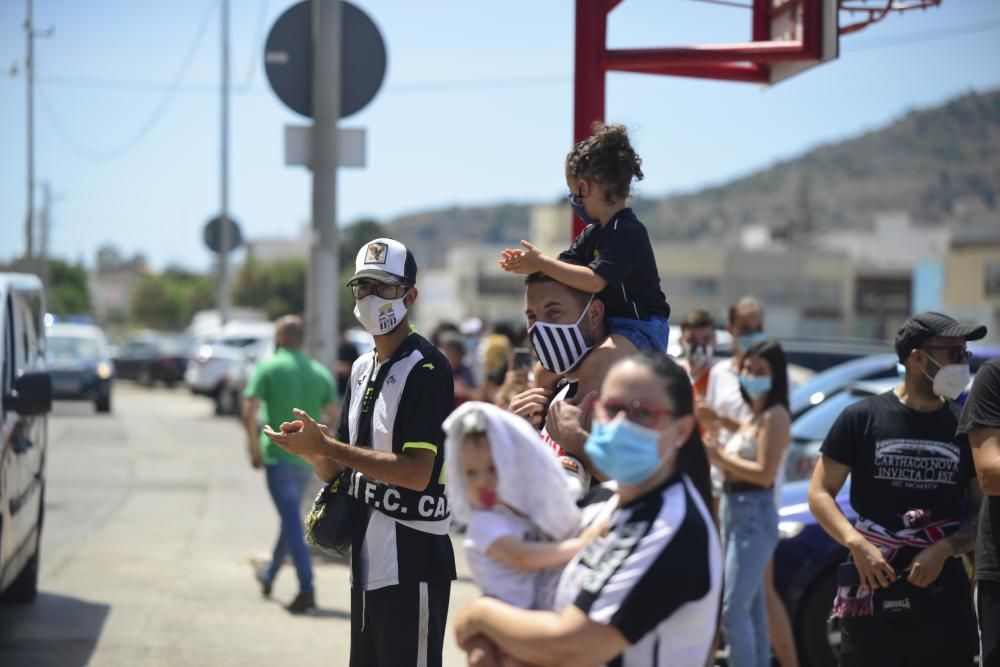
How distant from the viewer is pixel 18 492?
761 centimetres

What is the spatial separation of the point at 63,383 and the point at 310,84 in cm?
1961

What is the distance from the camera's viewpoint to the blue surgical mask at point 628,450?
2902 millimetres

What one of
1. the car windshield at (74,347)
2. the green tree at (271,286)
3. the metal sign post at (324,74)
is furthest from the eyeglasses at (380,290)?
the green tree at (271,286)

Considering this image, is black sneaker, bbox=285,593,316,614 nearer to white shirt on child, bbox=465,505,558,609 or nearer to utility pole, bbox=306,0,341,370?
utility pole, bbox=306,0,341,370

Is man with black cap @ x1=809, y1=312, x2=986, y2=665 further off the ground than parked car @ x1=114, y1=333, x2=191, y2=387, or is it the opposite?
man with black cap @ x1=809, y1=312, x2=986, y2=665

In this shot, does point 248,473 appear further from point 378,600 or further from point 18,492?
point 378,600

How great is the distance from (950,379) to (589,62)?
204 centimetres

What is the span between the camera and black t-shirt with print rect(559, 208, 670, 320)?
4.12 meters

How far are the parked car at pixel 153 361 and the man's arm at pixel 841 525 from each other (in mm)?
37494

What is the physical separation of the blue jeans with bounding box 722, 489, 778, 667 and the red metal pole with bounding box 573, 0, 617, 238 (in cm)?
234

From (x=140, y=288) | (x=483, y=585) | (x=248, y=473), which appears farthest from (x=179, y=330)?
(x=483, y=585)

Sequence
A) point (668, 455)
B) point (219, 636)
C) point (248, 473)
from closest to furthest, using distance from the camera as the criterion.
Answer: point (668, 455) → point (219, 636) → point (248, 473)

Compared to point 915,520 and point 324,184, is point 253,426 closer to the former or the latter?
point 324,184

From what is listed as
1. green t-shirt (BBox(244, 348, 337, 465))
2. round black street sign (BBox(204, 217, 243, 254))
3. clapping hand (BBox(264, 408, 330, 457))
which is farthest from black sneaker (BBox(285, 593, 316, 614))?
round black street sign (BBox(204, 217, 243, 254))
